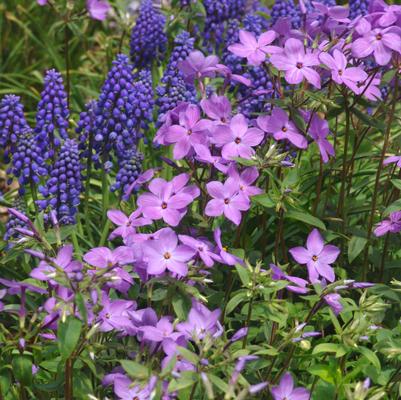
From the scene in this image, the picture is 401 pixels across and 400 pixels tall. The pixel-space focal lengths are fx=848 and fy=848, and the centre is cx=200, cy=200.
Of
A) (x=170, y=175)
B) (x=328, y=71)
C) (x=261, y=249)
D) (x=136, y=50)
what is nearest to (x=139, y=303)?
(x=261, y=249)

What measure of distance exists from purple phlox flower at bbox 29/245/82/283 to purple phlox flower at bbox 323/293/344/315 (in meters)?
0.96

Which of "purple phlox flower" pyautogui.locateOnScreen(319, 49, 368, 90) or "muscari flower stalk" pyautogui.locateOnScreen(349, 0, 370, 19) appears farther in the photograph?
"muscari flower stalk" pyautogui.locateOnScreen(349, 0, 370, 19)

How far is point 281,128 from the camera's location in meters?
3.58

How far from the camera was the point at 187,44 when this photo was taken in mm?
4703

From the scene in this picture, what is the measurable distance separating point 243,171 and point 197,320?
71cm

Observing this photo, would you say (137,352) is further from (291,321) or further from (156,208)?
(291,321)

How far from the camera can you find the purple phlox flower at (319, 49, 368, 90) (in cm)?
343

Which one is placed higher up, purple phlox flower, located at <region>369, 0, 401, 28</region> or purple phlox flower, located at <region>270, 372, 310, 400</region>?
purple phlox flower, located at <region>369, 0, 401, 28</region>

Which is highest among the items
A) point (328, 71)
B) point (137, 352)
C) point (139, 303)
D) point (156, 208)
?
point (328, 71)

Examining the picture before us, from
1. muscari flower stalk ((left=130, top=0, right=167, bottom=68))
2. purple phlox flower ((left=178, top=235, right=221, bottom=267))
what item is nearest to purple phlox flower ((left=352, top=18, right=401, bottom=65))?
purple phlox flower ((left=178, top=235, right=221, bottom=267))

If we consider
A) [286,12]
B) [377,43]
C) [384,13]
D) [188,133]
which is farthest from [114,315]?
[286,12]

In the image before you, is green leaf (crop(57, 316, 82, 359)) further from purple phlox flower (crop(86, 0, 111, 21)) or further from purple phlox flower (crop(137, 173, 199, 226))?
purple phlox flower (crop(86, 0, 111, 21))

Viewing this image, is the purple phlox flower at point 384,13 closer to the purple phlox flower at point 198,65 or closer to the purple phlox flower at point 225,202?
the purple phlox flower at point 198,65

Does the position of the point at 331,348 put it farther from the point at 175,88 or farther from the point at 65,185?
the point at 175,88
